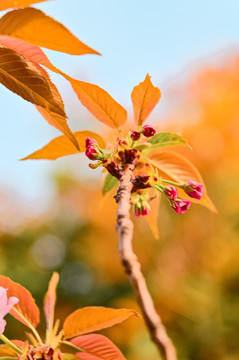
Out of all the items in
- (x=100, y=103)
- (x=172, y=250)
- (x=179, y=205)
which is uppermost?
(x=100, y=103)

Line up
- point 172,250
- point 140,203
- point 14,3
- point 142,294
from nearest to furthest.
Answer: point 142,294
point 14,3
point 140,203
point 172,250

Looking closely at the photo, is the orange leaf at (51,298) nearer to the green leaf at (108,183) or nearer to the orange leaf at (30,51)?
the green leaf at (108,183)

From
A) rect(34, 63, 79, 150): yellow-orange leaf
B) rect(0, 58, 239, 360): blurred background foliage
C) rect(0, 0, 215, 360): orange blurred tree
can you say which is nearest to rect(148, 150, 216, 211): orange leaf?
rect(0, 0, 215, 360): orange blurred tree

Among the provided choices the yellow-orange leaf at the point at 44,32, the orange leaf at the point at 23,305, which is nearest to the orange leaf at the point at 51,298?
the orange leaf at the point at 23,305

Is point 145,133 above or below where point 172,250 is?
above

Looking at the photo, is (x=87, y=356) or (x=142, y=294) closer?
(x=142, y=294)

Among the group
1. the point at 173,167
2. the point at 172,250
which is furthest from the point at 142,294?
the point at 172,250

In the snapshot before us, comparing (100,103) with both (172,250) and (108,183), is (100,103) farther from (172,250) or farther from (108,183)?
(172,250)
